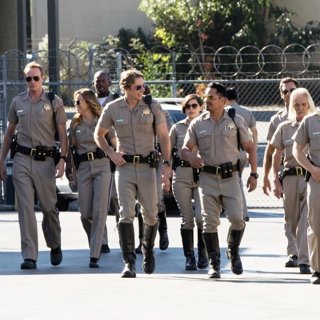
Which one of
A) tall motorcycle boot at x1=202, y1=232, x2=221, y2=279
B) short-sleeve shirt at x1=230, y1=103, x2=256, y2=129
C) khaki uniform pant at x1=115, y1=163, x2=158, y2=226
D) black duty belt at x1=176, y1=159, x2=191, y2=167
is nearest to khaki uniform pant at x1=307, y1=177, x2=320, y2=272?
tall motorcycle boot at x1=202, y1=232, x2=221, y2=279

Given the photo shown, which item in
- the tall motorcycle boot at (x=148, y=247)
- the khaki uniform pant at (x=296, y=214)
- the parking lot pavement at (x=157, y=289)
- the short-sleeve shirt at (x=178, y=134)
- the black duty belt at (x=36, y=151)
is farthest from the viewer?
the short-sleeve shirt at (x=178, y=134)

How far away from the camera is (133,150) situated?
12.9 m

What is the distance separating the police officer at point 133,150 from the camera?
12.9 metres

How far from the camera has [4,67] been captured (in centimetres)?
2105

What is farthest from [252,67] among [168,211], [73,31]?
[168,211]

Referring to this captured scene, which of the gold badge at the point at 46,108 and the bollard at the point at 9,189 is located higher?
the gold badge at the point at 46,108

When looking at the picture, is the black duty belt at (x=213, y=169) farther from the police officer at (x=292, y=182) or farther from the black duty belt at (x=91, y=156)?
the black duty belt at (x=91, y=156)

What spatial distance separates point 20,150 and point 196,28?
31929 millimetres

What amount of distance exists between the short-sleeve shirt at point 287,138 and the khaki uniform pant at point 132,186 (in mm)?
1526

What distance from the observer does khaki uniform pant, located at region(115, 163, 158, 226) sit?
1287cm

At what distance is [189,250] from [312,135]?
7.72 ft

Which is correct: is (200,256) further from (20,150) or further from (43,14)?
(43,14)

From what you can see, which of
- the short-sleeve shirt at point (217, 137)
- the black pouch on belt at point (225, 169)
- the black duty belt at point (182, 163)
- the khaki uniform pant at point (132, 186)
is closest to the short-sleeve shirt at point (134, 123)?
the khaki uniform pant at point (132, 186)

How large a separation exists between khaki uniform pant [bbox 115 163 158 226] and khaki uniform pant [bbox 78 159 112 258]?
1.22 m
